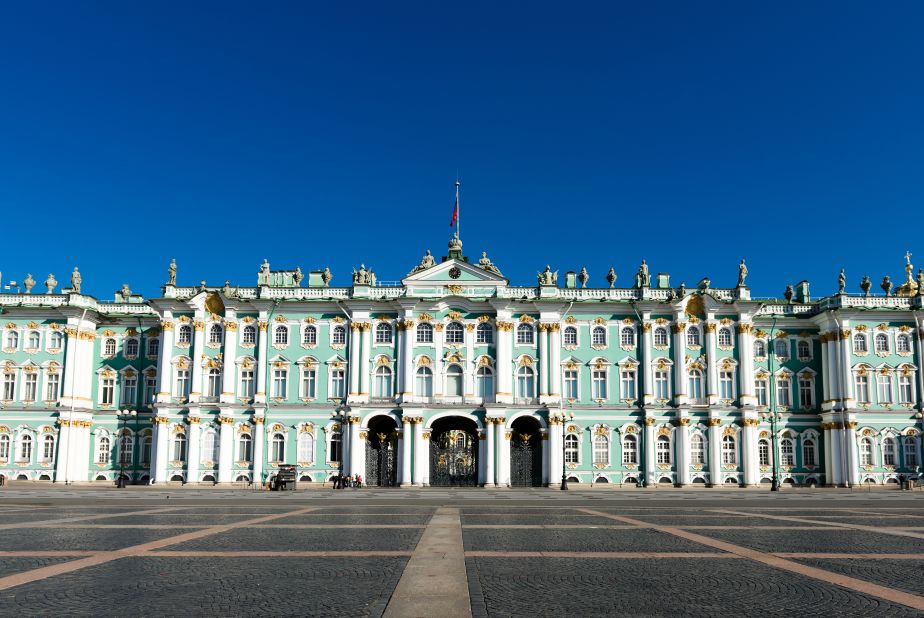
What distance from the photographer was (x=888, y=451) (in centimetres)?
6606

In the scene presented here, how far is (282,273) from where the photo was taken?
70.9 metres

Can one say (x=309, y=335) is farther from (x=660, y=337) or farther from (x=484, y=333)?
(x=660, y=337)

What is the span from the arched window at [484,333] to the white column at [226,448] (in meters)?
20.3

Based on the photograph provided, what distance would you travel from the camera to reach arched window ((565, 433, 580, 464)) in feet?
215

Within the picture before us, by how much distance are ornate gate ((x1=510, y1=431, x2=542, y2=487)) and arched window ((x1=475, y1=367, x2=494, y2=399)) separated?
393cm

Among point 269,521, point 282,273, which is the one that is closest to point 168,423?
point 282,273

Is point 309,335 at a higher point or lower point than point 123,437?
higher

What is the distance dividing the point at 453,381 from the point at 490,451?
6.29m

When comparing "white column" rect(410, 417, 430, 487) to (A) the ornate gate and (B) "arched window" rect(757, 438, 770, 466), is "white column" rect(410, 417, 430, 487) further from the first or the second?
(B) "arched window" rect(757, 438, 770, 466)

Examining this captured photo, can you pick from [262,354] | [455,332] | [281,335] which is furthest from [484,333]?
[262,354]

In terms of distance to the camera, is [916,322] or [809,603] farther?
[916,322]

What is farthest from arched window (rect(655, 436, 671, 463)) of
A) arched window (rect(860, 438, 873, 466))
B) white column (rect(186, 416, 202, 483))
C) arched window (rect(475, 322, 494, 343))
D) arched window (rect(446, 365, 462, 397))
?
white column (rect(186, 416, 202, 483))

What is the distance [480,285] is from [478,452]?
13.4 meters

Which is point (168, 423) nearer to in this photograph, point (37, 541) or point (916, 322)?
point (37, 541)
